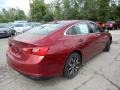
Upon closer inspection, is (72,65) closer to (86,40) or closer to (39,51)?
(86,40)

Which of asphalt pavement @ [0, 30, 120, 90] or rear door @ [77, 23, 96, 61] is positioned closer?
asphalt pavement @ [0, 30, 120, 90]

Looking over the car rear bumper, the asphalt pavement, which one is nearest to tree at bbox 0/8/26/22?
the asphalt pavement

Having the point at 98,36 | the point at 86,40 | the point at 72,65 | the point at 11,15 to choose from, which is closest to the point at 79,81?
the point at 72,65

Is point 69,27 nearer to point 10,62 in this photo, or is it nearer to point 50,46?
point 50,46

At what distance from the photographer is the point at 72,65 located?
161 inches

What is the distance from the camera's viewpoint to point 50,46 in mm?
3436

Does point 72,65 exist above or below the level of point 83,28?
below

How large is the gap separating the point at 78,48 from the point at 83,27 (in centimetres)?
94

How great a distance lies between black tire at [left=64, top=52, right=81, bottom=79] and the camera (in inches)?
154

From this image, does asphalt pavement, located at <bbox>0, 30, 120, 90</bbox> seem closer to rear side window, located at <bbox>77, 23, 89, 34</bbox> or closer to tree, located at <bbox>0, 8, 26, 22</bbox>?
rear side window, located at <bbox>77, 23, 89, 34</bbox>

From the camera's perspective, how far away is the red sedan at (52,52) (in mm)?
3346

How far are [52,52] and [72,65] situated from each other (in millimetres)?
909

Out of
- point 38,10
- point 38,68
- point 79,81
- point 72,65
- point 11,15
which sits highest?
point 11,15

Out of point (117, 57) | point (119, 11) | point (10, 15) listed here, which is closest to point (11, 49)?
point (117, 57)
